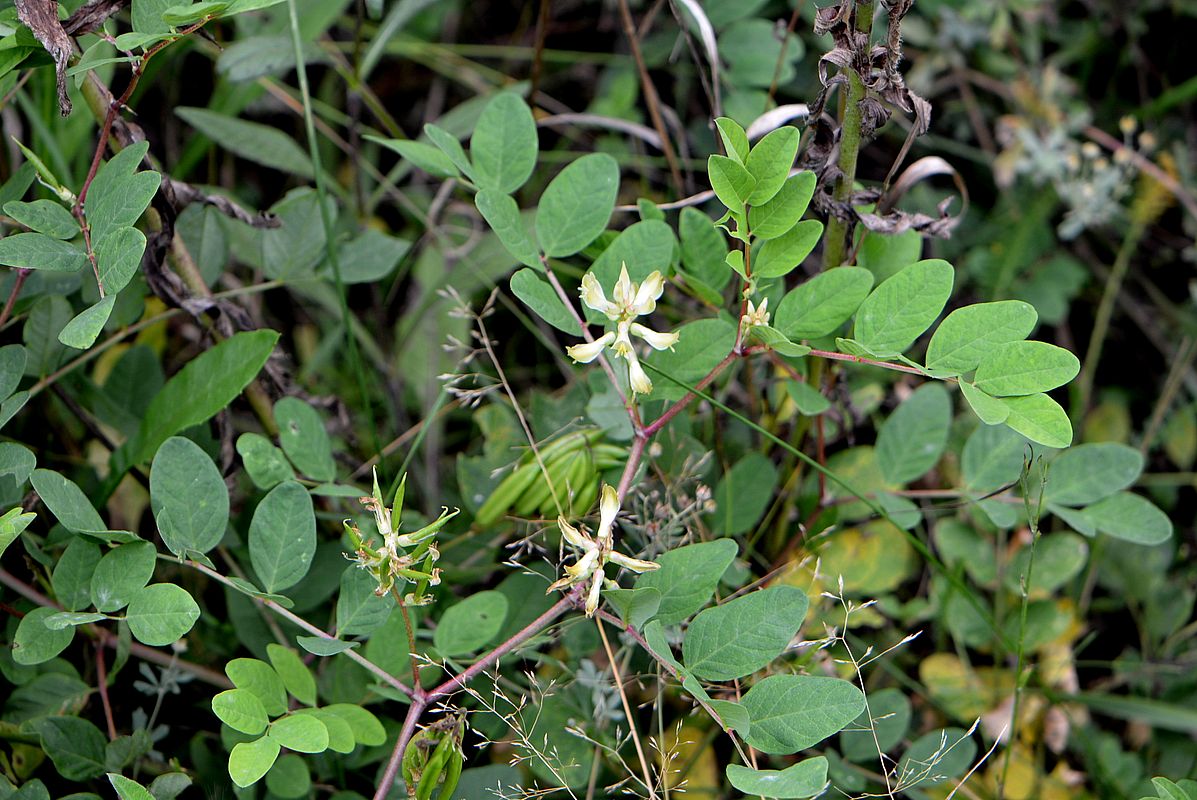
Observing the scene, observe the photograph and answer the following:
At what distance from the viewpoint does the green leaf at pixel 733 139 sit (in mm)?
1028

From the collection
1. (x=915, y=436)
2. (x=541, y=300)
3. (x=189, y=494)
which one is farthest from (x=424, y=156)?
(x=915, y=436)

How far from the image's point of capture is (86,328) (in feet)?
3.13

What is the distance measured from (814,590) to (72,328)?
1099mm

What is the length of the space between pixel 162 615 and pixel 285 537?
156mm

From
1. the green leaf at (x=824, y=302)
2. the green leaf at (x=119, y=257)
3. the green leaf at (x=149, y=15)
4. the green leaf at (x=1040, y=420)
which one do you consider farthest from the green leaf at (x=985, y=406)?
the green leaf at (x=149, y=15)

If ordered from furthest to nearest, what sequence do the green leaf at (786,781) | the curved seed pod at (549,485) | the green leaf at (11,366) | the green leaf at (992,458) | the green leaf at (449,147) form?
the green leaf at (992,458) → the curved seed pod at (549,485) → the green leaf at (449,147) → the green leaf at (11,366) → the green leaf at (786,781)

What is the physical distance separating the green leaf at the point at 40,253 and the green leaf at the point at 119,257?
47mm

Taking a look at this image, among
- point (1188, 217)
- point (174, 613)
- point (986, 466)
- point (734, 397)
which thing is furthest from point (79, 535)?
point (1188, 217)

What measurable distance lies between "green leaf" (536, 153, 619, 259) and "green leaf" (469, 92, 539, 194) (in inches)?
2.5

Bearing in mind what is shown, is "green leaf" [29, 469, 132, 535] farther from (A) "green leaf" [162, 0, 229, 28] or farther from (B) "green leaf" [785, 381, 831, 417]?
(B) "green leaf" [785, 381, 831, 417]

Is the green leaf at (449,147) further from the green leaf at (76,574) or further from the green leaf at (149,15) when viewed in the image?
the green leaf at (76,574)

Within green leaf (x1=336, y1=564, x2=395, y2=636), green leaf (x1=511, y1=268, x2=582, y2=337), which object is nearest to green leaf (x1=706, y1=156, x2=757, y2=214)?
green leaf (x1=511, y1=268, x2=582, y2=337)

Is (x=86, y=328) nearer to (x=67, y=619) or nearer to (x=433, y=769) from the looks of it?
(x=67, y=619)

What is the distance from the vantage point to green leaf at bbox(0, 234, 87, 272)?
1.03 metres
